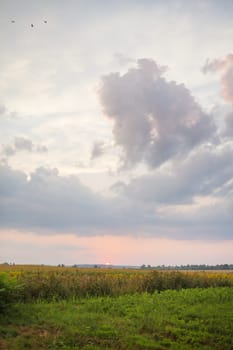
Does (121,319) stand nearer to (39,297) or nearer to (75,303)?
(75,303)

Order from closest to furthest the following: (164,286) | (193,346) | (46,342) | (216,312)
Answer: (46,342), (193,346), (216,312), (164,286)

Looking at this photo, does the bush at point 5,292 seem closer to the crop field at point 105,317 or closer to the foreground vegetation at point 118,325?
the crop field at point 105,317

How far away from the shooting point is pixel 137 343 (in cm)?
1331

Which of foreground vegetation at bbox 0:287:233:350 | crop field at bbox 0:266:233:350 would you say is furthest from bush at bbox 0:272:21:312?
foreground vegetation at bbox 0:287:233:350

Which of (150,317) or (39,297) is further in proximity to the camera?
(39,297)

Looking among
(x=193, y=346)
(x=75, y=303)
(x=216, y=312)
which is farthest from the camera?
(x=75, y=303)

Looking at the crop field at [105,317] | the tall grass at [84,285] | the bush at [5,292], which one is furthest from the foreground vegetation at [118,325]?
the tall grass at [84,285]

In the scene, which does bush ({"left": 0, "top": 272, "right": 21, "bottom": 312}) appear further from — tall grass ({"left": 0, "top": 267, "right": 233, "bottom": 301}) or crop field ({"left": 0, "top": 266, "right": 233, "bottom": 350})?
tall grass ({"left": 0, "top": 267, "right": 233, "bottom": 301})

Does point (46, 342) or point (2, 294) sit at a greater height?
point (2, 294)

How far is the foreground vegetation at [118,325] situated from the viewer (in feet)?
43.5

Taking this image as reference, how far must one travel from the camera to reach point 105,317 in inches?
684

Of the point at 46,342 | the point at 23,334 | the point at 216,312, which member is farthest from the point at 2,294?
the point at 216,312

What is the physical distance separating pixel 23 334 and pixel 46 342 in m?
1.26

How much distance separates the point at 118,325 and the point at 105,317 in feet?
5.58
